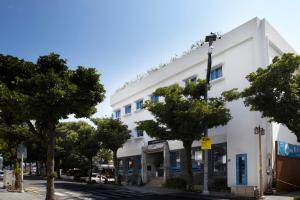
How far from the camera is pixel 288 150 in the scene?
27.5m

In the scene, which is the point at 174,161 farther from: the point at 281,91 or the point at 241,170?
the point at 281,91

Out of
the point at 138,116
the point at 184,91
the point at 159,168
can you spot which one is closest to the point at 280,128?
the point at 184,91

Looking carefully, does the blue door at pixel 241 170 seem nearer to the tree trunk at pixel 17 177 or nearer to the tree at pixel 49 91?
the tree at pixel 49 91

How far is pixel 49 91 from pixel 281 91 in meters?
10.6

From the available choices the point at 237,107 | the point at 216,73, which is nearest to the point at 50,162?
the point at 237,107

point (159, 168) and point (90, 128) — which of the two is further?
point (90, 128)

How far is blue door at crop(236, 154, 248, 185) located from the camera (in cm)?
2627

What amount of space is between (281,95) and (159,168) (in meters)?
21.3

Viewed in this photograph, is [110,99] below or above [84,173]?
above

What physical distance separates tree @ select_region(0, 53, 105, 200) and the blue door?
13.5 meters

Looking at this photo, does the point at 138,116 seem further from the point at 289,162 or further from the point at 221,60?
the point at 289,162

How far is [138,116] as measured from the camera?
137 feet

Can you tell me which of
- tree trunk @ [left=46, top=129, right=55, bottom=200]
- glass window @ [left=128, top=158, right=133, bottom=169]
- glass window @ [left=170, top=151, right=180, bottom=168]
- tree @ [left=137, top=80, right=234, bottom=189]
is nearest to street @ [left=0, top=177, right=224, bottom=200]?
tree @ [left=137, top=80, right=234, bottom=189]

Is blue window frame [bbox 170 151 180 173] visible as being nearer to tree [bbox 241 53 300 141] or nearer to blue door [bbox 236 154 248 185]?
blue door [bbox 236 154 248 185]
